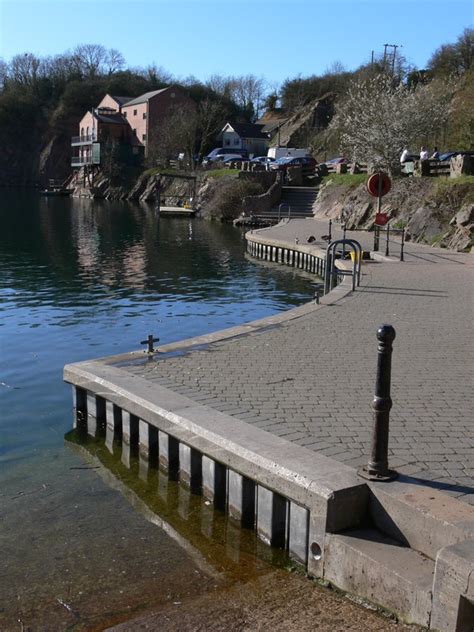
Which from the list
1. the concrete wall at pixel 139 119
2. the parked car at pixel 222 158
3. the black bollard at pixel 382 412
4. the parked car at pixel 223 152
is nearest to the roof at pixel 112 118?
the concrete wall at pixel 139 119

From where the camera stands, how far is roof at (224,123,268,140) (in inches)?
3833

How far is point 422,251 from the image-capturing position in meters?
27.0

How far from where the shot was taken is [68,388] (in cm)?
1195

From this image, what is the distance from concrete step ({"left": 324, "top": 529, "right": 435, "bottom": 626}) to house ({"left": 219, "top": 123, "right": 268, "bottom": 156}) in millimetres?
92914

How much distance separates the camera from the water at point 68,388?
19.5 ft

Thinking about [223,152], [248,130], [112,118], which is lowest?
[223,152]

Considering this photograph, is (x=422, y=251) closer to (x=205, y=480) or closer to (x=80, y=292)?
(x=80, y=292)

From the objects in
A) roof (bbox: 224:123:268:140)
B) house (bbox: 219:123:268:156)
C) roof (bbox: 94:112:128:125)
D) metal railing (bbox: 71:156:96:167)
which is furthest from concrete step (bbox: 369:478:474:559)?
roof (bbox: 94:112:128:125)

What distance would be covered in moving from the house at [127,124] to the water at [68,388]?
5813cm

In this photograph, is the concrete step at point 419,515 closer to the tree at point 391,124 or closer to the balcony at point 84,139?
the tree at point 391,124

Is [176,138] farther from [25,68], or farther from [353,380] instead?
[353,380]

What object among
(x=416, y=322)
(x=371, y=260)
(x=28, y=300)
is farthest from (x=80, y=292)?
(x=416, y=322)

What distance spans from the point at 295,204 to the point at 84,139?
57.8 m

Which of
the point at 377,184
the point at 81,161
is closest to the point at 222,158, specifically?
the point at 81,161
